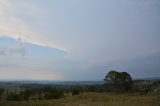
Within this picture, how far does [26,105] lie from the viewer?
3481cm

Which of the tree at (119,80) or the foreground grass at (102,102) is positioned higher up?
the tree at (119,80)

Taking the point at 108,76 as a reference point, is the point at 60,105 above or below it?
below

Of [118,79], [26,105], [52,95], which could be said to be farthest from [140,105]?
[118,79]

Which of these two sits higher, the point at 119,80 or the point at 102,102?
the point at 119,80

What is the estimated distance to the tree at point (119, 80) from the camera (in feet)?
224

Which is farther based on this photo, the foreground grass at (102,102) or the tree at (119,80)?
the tree at (119,80)

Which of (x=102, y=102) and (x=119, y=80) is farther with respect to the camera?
(x=119, y=80)

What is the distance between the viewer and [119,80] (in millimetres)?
68688

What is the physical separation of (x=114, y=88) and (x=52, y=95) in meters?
18.7

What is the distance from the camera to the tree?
68188 mm

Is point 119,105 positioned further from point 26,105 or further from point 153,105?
point 26,105

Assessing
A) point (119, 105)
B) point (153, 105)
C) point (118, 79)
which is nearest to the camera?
point (153, 105)

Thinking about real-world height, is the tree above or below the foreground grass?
above

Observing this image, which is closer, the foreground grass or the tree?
the foreground grass
